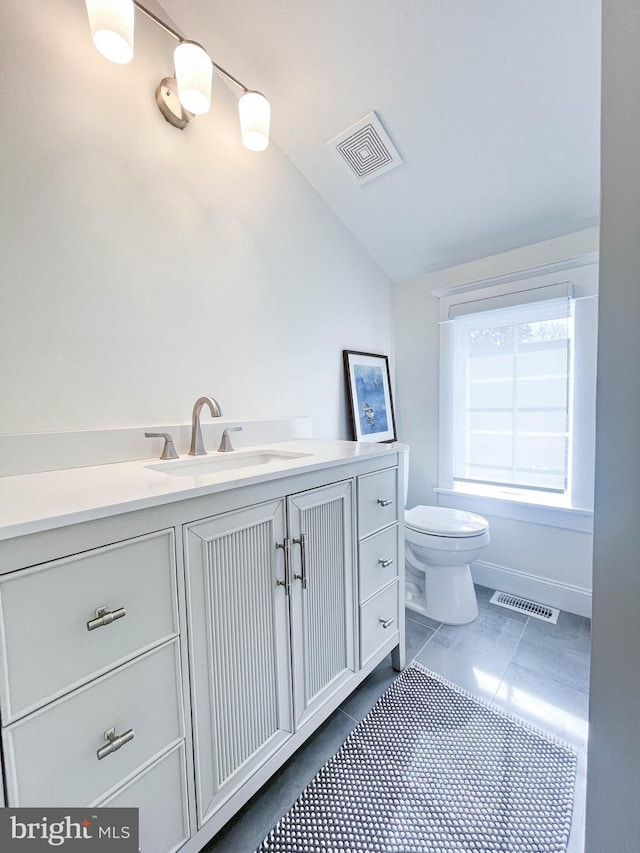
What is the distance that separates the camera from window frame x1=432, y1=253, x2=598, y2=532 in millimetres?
1722

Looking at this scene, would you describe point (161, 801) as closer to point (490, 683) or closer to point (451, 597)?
point (490, 683)

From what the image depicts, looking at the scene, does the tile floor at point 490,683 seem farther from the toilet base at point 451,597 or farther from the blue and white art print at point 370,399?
the blue and white art print at point 370,399

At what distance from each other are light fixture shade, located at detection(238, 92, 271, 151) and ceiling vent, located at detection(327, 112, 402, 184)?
388 mm

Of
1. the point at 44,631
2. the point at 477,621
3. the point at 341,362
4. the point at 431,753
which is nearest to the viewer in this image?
the point at 44,631

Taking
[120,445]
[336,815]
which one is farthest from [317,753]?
[120,445]

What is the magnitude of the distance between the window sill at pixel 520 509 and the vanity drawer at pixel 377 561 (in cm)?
94

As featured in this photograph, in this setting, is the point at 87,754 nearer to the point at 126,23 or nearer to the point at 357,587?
the point at 357,587

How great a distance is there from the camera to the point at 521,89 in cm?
129

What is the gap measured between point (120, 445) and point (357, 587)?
3.01ft

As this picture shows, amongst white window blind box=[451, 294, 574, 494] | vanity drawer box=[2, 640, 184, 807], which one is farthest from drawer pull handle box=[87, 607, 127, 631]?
white window blind box=[451, 294, 574, 494]

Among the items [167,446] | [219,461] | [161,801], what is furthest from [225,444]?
[161,801]

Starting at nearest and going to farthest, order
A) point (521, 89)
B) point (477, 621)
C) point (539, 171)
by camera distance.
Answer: point (521, 89) < point (539, 171) < point (477, 621)

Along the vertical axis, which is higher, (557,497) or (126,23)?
(126,23)

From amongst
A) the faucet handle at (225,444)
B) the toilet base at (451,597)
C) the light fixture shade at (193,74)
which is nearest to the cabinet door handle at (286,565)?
the faucet handle at (225,444)
